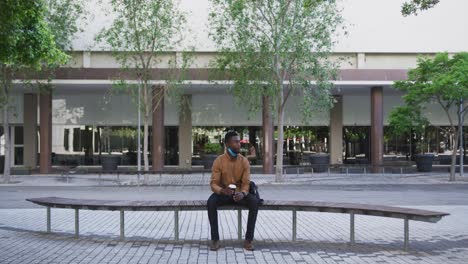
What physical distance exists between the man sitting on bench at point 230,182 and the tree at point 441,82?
60.3 ft

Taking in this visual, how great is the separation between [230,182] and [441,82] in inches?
731

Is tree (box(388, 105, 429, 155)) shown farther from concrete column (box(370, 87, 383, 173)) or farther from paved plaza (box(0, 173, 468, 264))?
paved plaza (box(0, 173, 468, 264))

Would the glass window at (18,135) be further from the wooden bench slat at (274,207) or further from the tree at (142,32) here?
the wooden bench slat at (274,207)

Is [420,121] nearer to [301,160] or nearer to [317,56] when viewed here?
[317,56]

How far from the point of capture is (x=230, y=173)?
8.40 metres

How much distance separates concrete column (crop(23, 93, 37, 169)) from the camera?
35.4m

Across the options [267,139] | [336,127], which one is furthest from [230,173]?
Result: [336,127]

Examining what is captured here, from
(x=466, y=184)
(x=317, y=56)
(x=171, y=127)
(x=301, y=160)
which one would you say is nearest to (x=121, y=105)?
(x=171, y=127)

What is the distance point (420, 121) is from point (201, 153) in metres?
15.0

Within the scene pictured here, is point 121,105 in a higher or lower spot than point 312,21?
lower

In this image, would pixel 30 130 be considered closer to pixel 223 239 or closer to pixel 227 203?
pixel 223 239

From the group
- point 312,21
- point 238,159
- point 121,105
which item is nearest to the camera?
point 238,159

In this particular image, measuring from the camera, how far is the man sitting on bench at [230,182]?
8.19 meters

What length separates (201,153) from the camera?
3678cm
